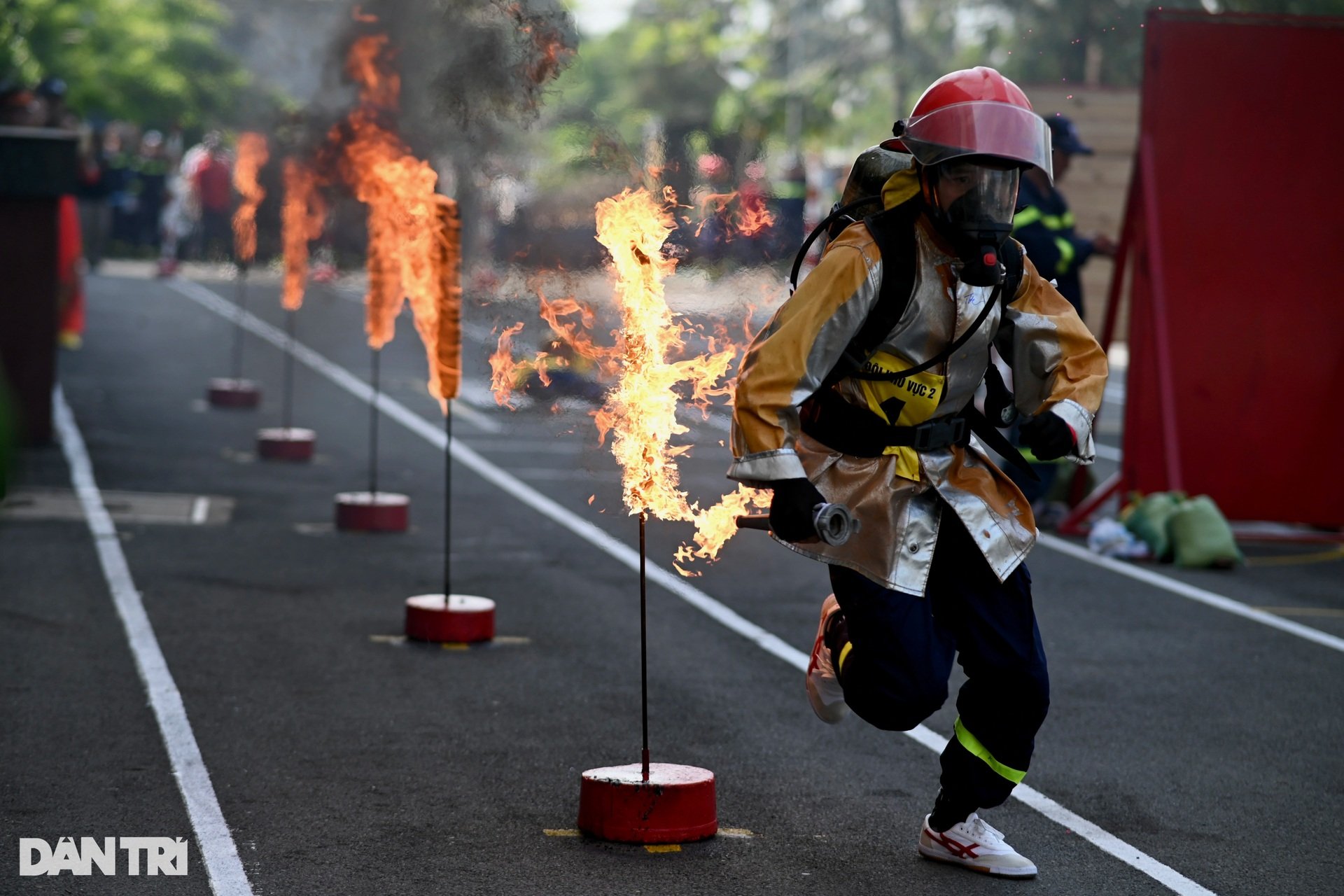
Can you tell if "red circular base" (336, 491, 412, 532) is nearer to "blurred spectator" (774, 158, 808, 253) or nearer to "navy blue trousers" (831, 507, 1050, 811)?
"navy blue trousers" (831, 507, 1050, 811)

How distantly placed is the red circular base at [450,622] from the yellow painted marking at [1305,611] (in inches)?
165

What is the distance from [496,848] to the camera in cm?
505

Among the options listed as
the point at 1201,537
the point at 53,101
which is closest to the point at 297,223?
the point at 53,101

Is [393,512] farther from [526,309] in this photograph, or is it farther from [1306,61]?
[1306,61]

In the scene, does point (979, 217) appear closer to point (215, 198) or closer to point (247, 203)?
point (247, 203)

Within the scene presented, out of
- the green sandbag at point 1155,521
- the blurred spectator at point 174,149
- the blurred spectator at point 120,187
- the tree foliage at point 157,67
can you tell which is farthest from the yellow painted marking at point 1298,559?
the tree foliage at point 157,67

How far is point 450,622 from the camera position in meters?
7.86

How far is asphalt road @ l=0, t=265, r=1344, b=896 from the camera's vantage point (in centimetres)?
505

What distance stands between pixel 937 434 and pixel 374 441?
19.8 feet

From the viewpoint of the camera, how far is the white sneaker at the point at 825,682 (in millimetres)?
5117

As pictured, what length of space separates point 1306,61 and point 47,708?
8454 millimetres

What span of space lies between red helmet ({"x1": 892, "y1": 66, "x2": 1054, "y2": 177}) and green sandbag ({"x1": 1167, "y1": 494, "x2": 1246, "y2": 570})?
257 inches

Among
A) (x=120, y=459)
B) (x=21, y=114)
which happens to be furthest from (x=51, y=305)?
(x=21, y=114)

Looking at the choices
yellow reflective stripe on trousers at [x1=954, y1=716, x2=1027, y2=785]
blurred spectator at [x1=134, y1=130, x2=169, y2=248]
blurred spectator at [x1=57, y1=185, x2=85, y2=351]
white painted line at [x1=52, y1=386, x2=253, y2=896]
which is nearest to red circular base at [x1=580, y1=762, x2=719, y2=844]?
yellow reflective stripe on trousers at [x1=954, y1=716, x2=1027, y2=785]
